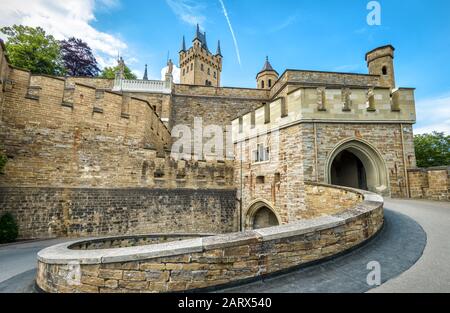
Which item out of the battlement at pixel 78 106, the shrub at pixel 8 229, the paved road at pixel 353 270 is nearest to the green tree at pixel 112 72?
the battlement at pixel 78 106

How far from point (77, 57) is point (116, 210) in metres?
24.2

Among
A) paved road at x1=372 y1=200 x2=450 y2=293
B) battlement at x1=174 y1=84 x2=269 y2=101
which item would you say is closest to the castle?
paved road at x1=372 y1=200 x2=450 y2=293

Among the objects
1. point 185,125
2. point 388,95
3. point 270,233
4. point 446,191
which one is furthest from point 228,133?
point 270,233

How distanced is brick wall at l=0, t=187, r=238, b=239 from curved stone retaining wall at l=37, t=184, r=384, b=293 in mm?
7122

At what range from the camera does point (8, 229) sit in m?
7.61

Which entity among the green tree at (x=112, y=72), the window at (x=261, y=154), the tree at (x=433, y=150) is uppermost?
the green tree at (x=112, y=72)

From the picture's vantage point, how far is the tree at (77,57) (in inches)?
933

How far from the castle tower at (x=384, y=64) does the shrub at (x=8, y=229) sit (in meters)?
26.3

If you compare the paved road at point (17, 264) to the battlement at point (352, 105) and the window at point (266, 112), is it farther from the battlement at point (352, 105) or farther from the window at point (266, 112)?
the window at point (266, 112)

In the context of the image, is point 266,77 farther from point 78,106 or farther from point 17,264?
point 17,264

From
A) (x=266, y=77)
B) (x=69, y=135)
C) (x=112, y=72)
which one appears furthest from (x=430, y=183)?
(x=112, y=72)

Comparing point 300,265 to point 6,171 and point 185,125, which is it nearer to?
point 6,171

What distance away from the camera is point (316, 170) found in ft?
27.1

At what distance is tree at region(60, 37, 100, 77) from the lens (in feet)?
77.8
